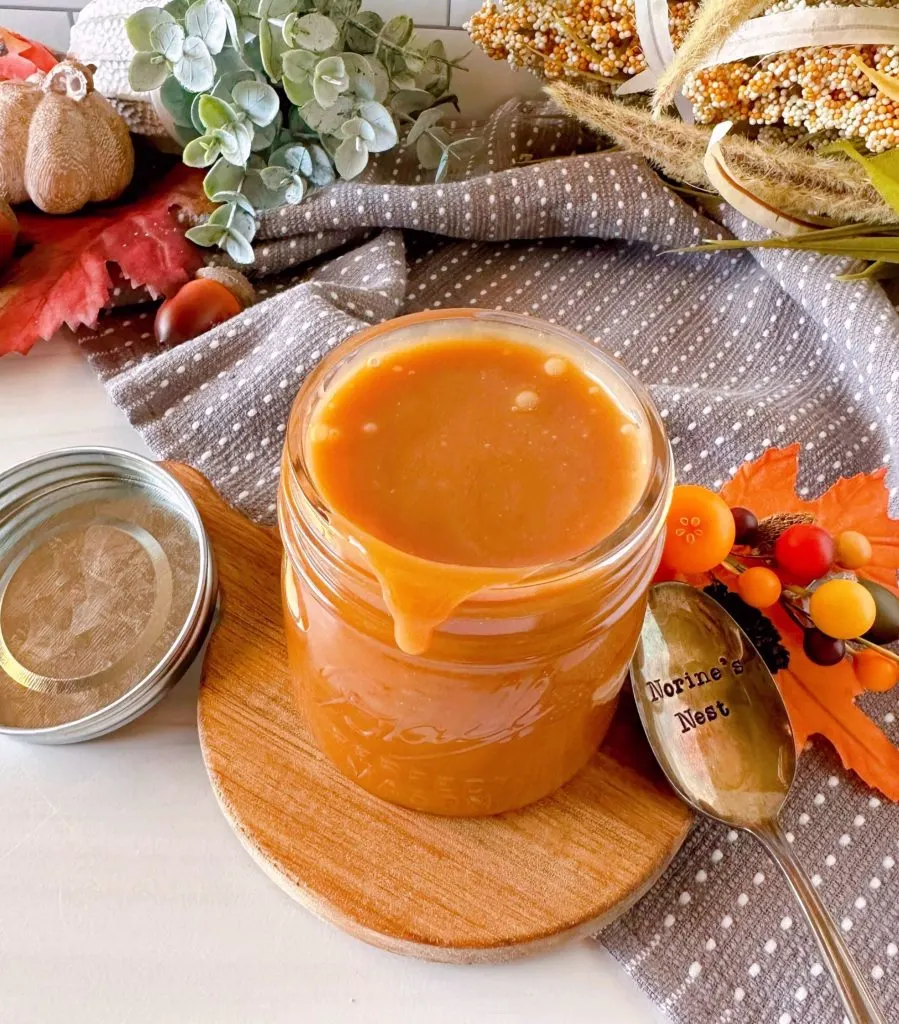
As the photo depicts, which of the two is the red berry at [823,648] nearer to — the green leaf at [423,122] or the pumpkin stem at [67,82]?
the green leaf at [423,122]

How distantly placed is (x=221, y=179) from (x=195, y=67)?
94mm

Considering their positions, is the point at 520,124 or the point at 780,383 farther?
the point at 520,124

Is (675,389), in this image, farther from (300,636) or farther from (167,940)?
(167,940)

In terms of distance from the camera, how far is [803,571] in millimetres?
580

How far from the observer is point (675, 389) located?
2.51ft

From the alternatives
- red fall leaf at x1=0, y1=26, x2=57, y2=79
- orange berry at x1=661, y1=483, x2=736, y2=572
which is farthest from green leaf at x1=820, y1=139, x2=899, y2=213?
red fall leaf at x1=0, y1=26, x2=57, y2=79

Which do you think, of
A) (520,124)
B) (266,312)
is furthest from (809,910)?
(520,124)

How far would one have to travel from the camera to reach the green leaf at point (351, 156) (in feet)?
2.77

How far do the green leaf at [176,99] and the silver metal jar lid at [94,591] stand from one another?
0.39m

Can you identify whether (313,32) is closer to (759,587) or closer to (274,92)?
(274,92)

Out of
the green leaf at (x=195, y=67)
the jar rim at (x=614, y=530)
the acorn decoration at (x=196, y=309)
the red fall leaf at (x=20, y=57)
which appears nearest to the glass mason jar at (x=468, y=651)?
the jar rim at (x=614, y=530)

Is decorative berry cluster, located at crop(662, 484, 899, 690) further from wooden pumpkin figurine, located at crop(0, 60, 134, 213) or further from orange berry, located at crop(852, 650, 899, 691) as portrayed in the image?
wooden pumpkin figurine, located at crop(0, 60, 134, 213)

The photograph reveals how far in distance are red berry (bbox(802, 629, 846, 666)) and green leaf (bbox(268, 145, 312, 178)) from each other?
0.62 metres

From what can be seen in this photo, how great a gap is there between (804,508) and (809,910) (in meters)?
0.29
